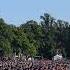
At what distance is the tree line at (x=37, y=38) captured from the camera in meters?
64.8

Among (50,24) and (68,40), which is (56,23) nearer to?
(50,24)

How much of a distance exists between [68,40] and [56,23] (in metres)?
10.8

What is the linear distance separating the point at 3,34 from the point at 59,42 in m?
43.6

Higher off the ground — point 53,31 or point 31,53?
point 53,31

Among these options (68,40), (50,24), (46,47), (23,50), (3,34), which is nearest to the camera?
(3,34)

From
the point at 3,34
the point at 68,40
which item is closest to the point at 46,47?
the point at 68,40

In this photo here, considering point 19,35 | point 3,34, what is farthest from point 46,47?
point 3,34

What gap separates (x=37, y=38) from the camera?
9262cm

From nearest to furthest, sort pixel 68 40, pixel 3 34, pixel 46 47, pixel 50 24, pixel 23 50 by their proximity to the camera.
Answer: pixel 3 34 → pixel 23 50 → pixel 46 47 → pixel 68 40 → pixel 50 24

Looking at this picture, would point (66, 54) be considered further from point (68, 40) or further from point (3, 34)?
point (3, 34)

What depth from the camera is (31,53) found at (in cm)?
7169

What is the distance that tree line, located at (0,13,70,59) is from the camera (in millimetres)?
64750

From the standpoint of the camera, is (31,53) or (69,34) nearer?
(31,53)

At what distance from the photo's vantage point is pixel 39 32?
94500 millimetres
